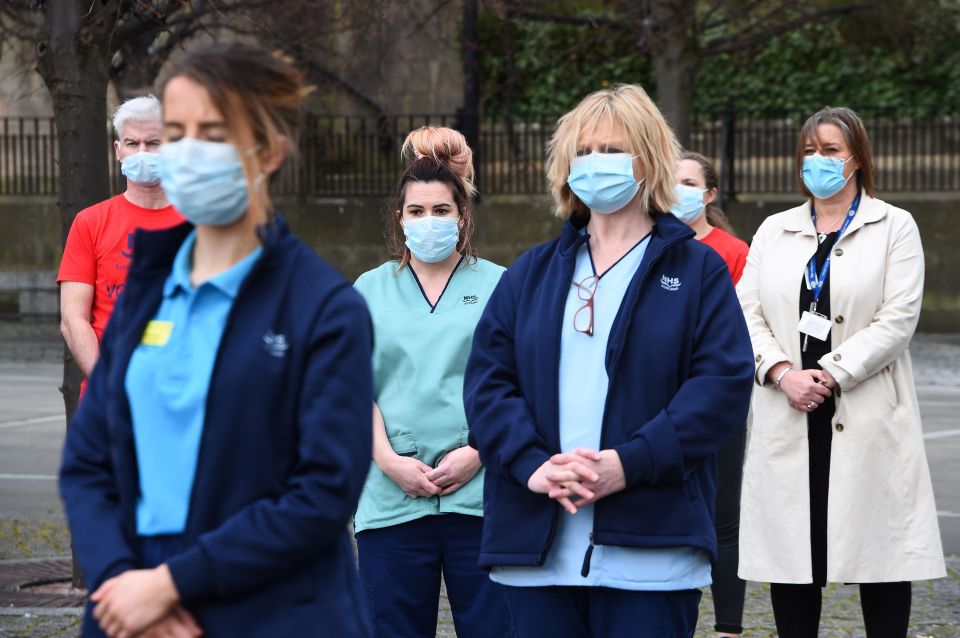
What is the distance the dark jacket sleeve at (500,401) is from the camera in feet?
12.1

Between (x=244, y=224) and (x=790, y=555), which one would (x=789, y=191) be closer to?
(x=790, y=555)

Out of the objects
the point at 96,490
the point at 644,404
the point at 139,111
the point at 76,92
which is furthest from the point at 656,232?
the point at 76,92

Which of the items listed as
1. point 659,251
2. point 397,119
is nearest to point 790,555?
point 659,251

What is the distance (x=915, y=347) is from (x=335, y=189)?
848 centimetres

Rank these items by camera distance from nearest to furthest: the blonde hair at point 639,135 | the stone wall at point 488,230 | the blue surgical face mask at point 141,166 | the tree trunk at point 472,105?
the blonde hair at point 639,135
the blue surgical face mask at point 141,166
the stone wall at point 488,230
the tree trunk at point 472,105

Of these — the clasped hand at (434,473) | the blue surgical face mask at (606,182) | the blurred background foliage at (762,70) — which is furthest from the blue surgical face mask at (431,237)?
the blurred background foliage at (762,70)

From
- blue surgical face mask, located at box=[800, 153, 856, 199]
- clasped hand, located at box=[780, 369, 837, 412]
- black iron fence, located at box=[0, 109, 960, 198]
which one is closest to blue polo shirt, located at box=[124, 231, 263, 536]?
clasped hand, located at box=[780, 369, 837, 412]

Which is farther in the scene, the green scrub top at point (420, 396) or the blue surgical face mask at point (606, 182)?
the green scrub top at point (420, 396)

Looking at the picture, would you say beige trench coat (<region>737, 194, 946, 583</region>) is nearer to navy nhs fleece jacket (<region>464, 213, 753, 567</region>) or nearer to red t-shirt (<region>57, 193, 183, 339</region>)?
navy nhs fleece jacket (<region>464, 213, 753, 567</region>)

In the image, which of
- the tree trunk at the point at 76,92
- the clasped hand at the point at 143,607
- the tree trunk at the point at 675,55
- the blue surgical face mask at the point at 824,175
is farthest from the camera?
the tree trunk at the point at 675,55

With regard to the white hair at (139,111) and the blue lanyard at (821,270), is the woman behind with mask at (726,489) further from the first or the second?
the white hair at (139,111)

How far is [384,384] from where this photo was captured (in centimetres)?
468

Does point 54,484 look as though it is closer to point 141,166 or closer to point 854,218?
point 141,166

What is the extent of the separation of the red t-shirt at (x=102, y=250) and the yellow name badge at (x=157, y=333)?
2806 millimetres
